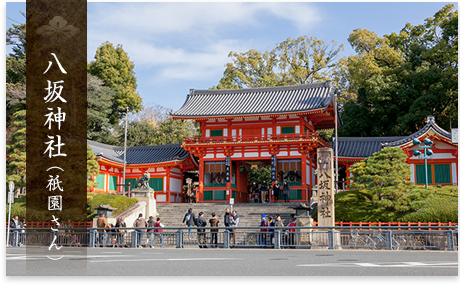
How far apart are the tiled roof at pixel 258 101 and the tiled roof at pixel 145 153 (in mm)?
3483

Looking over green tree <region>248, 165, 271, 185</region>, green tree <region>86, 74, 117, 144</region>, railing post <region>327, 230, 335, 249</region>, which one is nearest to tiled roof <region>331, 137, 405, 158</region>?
green tree <region>248, 165, 271, 185</region>

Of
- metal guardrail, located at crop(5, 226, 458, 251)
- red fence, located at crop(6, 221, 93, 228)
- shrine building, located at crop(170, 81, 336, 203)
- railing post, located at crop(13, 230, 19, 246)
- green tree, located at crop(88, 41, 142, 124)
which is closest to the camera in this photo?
metal guardrail, located at crop(5, 226, 458, 251)

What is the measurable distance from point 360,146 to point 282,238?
69.0 ft

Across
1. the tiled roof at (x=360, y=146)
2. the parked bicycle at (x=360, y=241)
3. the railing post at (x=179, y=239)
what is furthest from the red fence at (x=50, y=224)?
the tiled roof at (x=360, y=146)

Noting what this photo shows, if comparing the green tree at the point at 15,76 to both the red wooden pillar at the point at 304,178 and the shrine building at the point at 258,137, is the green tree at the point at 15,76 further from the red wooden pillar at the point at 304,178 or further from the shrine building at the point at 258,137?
the red wooden pillar at the point at 304,178

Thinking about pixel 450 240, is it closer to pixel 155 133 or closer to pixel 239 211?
pixel 239 211

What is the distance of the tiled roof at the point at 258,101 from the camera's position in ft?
115

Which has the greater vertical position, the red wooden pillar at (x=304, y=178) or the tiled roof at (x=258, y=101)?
the tiled roof at (x=258, y=101)

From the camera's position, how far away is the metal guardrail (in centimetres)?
1591

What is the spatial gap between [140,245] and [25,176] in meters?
14.4

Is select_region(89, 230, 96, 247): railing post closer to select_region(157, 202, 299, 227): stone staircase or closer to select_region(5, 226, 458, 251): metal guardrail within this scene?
select_region(5, 226, 458, 251): metal guardrail

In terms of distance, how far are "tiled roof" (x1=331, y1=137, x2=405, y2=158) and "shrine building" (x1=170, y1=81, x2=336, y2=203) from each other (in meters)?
1.59

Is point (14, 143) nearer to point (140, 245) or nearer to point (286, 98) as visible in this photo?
point (140, 245)
